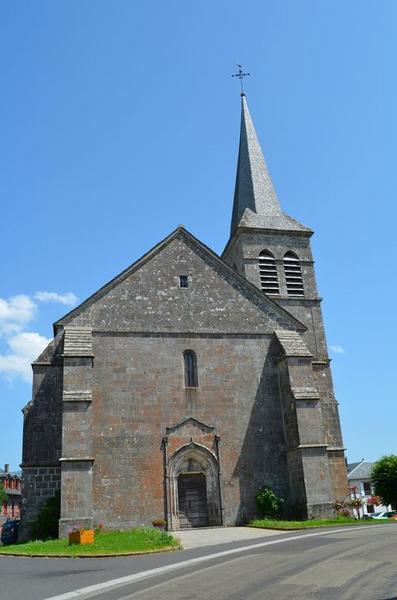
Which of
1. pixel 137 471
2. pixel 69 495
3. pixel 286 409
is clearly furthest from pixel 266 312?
pixel 69 495

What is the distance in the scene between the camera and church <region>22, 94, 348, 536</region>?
1959 cm

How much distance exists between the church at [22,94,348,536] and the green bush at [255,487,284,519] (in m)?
0.40

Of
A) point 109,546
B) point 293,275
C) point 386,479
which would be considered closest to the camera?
point 109,546

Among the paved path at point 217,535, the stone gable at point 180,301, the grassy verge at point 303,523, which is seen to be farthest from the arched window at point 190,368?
the grassy verge at point 303,523

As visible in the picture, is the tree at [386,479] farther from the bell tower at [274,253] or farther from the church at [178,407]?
the church at [178,407]

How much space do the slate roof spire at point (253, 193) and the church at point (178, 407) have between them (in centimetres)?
908

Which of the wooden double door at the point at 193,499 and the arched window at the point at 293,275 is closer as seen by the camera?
the wooden double door at the point at 193,499

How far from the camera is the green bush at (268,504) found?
2022 cm

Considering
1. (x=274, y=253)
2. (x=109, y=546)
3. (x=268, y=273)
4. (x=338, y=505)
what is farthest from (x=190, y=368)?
(x=274, y=253)

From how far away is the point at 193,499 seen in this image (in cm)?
2066

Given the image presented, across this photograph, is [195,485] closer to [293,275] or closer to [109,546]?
[109,546]

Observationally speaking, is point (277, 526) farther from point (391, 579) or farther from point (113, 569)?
point (391, 579)

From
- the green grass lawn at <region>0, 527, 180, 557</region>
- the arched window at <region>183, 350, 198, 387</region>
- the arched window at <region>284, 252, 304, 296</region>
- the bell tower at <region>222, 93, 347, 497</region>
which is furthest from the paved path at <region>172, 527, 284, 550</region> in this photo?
the arched window at <region>284, 252, 304, 296</region>

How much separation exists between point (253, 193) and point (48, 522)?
2309cm
